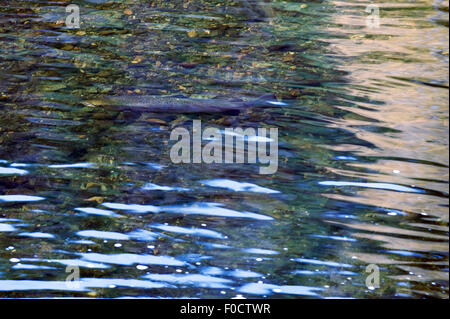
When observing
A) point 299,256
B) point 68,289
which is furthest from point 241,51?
point 68,289

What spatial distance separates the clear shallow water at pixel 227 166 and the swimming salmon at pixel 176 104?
0.09 m

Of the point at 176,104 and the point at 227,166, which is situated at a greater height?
the point at 176,104

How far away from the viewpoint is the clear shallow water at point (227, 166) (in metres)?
2.93

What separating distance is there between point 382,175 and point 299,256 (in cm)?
98

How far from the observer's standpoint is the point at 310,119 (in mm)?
4242

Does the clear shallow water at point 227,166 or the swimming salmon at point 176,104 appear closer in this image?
the clear shallow water at point 227,166

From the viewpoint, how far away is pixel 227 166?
3.76 m

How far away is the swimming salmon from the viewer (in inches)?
172

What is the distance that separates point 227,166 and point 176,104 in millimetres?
896

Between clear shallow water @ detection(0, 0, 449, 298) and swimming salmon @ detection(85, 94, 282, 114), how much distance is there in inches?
3.6

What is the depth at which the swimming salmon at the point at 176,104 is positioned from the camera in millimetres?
4367

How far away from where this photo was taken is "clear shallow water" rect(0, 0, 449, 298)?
2928 millimetres

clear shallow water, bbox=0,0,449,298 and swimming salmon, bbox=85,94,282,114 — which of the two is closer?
clear shallow water, bbox=0,0,449,298
